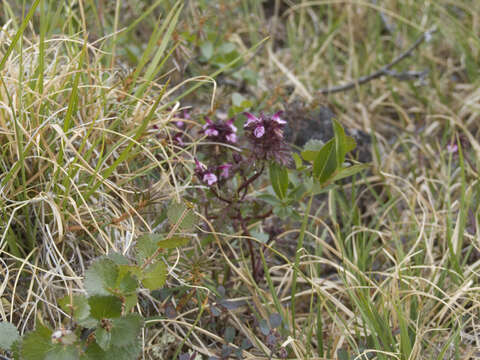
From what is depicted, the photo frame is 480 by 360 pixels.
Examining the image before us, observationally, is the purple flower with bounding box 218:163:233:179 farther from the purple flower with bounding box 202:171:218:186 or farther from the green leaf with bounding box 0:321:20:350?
the green leaf with bounding box 0:321:20:350

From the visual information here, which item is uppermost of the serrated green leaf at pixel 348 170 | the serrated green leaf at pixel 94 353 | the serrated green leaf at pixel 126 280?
the serrated green leaf at pixel 126 280

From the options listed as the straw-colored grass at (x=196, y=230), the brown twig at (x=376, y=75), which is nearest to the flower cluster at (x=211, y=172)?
the straw-colored grass at (x=196, y=230)

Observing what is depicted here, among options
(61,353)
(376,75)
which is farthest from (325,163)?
(376,75)

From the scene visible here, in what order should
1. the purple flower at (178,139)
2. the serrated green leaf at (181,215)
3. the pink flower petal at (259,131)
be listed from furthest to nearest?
the purple flower at (178,139) < the pink flower petal at (259,131) < the serrated green leaf at (181,215)

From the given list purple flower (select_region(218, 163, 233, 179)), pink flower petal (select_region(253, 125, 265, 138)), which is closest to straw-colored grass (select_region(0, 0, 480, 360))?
purple flower (select_region(218, 163, 233, 179))

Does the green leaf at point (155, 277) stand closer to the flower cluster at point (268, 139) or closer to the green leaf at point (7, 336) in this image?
the green leaf at point (7, 336)

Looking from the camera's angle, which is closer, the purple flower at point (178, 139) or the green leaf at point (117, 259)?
the green leaf at point (117, 259)

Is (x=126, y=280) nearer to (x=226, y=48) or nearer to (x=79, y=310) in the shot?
(x=79, y=310)

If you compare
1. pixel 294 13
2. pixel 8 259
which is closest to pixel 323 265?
pixel 8 259
